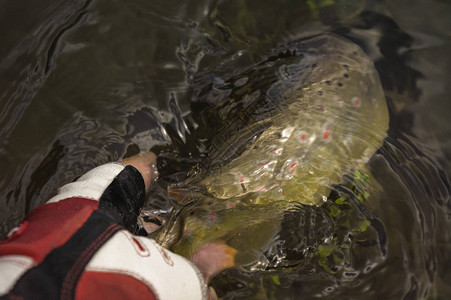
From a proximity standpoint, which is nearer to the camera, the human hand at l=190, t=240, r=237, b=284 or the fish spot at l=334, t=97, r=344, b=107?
the human hand at l=190, t=240, r=237, b=284

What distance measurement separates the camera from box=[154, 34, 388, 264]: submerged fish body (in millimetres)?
1838

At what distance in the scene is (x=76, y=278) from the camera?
993 mm

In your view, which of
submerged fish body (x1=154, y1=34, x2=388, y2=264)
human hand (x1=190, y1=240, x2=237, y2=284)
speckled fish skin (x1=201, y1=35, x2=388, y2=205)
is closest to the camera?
human hand (x1=190, y1=240, x2=237, y2=284)

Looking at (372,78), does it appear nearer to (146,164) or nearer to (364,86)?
(364,86)

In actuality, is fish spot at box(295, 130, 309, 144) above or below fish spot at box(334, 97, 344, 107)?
below

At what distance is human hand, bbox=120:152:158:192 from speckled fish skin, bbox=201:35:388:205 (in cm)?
27

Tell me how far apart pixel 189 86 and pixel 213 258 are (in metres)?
0.98

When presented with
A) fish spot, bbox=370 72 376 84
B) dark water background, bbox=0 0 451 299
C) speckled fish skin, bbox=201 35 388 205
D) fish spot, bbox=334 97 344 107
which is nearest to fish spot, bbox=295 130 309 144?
speckled fish skin, bbox=201 35 388 205

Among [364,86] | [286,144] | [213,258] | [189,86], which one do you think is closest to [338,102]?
[364,86]

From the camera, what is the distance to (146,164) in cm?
198

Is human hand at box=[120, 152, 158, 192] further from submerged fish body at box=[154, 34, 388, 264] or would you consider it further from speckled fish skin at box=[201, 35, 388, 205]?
speckled fish skin at box=[201, 35, 388, 205]

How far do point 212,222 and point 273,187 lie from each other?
343 millimetres

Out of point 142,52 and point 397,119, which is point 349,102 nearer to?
point 397,119

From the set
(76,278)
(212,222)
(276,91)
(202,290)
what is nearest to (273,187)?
(212,222)
